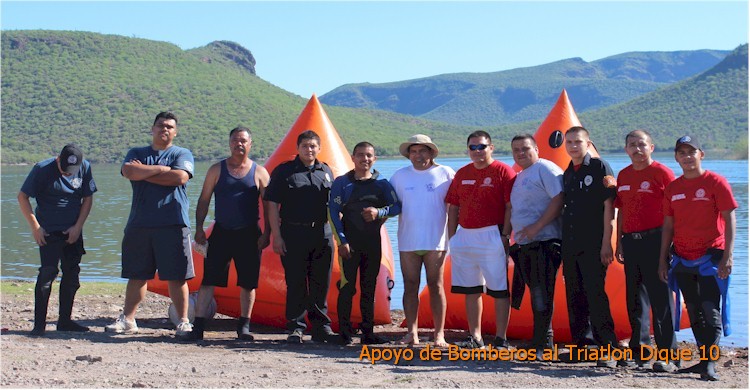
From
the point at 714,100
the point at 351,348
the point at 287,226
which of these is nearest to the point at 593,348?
the point at 351,348

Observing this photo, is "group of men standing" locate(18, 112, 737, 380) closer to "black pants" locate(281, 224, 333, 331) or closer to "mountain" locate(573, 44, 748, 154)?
"black pants" locate(281, 224, 333, 331)

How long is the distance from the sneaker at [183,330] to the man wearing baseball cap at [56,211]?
0.96 m

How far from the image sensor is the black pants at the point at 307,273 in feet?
22.8

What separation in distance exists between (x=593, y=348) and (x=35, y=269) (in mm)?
10381

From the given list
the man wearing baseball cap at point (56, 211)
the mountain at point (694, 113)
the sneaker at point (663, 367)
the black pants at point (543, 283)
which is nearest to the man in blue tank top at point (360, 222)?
the black pants at point (543, 283)

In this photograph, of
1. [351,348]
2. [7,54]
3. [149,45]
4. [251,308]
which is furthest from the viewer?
[149,45]

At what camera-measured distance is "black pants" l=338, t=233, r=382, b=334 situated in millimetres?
6887

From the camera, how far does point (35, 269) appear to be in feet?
47.0

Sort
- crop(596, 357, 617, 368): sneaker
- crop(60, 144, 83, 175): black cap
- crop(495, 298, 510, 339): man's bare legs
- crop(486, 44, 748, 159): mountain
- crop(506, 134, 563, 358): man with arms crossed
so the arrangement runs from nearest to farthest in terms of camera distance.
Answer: crop(596, 357, 617, 368): sneaker < crop(506, 134, 563, 358): man with arms crossed < crop(495, 298, 510, 339): man's bare legs < crop(60, 144, 83, 175): black cap < crop(486, 44, 748, 159): mountain

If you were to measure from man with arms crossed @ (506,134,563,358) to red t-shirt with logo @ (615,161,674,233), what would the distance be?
0.48 meters

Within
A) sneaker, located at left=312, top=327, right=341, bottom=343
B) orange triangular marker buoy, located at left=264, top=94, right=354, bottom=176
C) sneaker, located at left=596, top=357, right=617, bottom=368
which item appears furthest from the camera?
orange triangular marker buoy, located at left=264, top=94, right=354, bottom=176

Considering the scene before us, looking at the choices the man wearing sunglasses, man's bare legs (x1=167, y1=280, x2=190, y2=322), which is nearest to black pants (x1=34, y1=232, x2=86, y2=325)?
man's bare legs (x1=167, y1=280, x2=190, y2=322)

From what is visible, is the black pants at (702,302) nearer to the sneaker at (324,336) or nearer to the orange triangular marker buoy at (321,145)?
the sneaker at (324,336)

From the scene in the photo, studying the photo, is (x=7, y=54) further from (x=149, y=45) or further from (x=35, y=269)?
(x=35, y=269)
